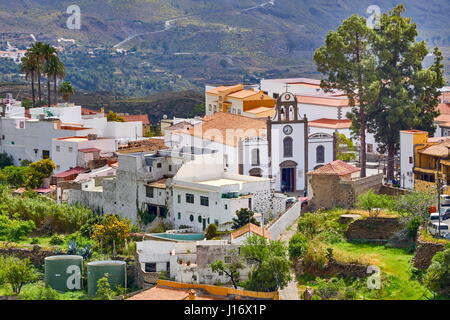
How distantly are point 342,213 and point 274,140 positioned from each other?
9861mm

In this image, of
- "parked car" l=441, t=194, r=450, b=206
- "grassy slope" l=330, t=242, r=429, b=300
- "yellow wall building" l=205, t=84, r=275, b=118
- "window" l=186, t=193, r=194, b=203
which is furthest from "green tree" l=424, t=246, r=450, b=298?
"yellow wall building" l=205, t=84, r=275, b=118

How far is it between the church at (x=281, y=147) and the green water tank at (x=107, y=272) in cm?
1192

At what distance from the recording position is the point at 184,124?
71625 mm

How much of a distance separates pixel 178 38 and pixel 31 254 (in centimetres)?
13322

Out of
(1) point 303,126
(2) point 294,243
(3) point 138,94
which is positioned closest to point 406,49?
(1) point 303,126

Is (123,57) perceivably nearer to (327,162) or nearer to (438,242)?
(327,162)

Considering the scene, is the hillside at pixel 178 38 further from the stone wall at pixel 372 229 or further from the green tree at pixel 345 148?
the stone wall at pixel 372 229

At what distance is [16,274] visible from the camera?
47.1 m

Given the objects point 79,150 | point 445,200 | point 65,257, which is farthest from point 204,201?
point 79,150

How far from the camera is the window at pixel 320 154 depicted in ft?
198

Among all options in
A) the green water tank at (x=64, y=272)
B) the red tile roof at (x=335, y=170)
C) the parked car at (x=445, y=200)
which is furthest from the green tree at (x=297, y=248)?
the green water tank at (x=64, y=272)

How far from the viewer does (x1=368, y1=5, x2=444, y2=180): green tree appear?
61500 mm

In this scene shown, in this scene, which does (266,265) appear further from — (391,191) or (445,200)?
(391,191)

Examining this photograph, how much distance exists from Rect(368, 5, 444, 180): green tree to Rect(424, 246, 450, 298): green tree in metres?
20.0
